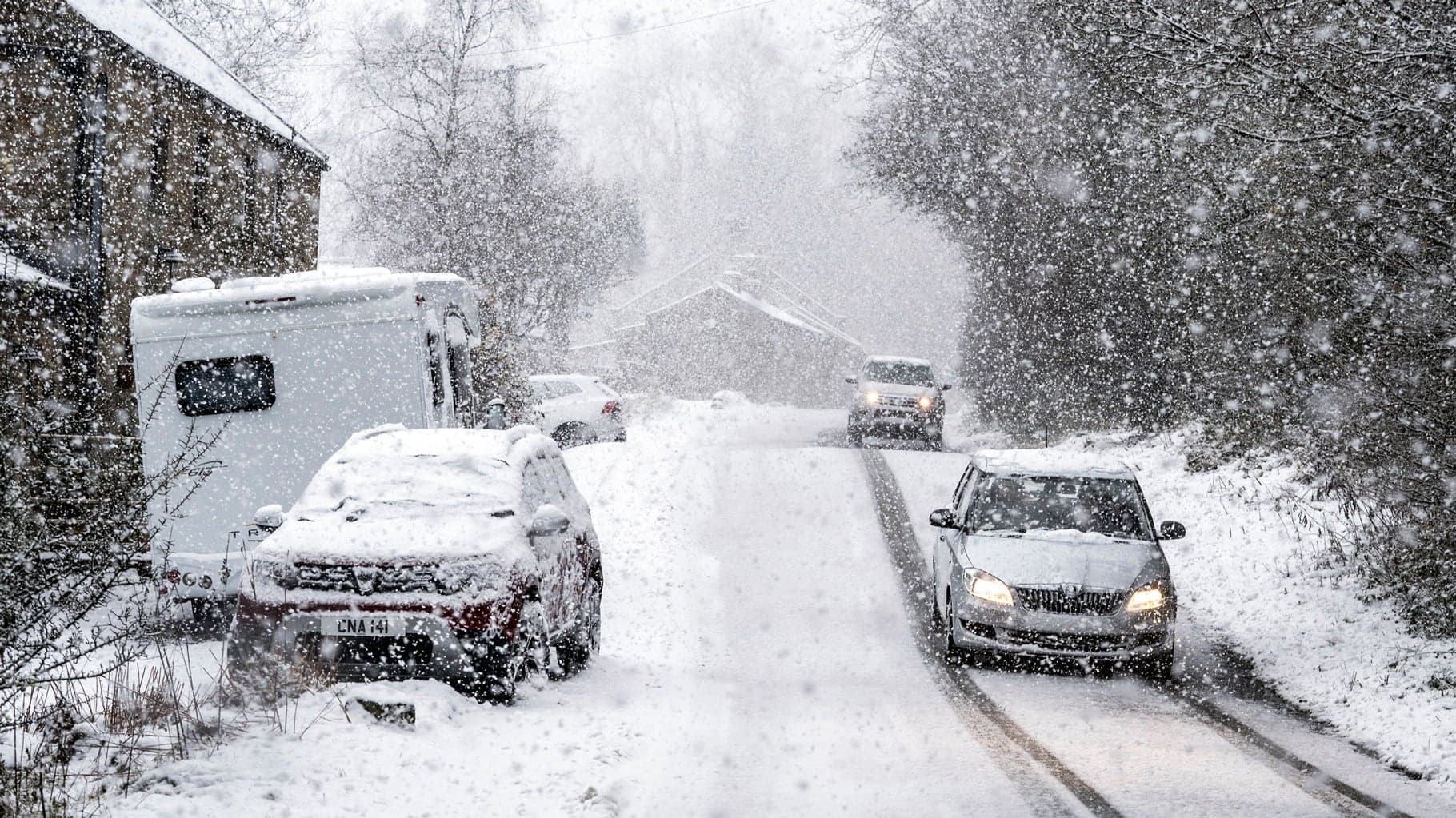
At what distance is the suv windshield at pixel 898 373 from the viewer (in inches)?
1120

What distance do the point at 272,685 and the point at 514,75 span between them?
106ft

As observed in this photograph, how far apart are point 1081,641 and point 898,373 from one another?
19301mm

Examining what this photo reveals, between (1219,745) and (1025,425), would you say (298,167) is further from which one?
(1219,745)

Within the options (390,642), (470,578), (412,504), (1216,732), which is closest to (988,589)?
(1216,732)

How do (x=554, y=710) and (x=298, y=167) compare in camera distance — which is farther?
(x=298, y=167)

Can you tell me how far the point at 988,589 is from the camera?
10000 millimetres

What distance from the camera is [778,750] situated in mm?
7457

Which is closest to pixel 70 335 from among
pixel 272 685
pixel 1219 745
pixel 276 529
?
pixel 276 529

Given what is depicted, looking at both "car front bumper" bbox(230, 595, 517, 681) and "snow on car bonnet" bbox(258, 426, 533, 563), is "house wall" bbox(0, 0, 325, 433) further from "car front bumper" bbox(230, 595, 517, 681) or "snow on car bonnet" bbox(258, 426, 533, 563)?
"car front bumper" bbox(230, 595, 517, 681)

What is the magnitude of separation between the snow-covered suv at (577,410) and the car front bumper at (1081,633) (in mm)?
15165

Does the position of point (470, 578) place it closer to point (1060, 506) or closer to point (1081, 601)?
point (1081, 601)

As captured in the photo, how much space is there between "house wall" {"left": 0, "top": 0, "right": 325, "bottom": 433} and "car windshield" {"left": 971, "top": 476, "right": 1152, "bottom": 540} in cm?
1251

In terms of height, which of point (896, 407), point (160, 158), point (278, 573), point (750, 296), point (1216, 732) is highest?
point (750, 296)

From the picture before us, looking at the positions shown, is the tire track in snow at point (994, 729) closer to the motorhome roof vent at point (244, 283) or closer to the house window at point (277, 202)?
the motorhome roof vent at point (244, 283)
